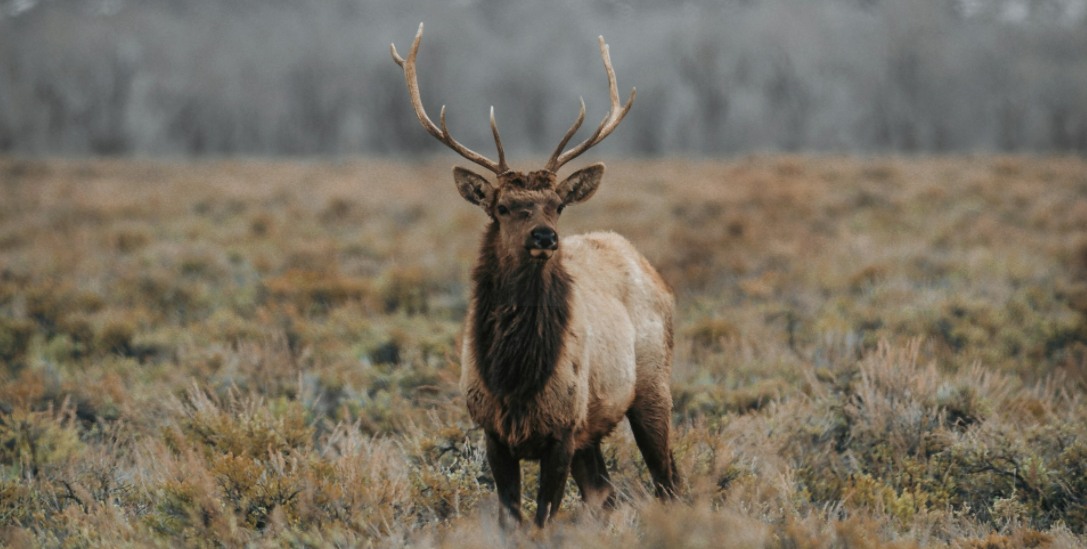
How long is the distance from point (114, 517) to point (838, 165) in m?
17.3

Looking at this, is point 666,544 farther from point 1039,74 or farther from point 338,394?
point 1039,74

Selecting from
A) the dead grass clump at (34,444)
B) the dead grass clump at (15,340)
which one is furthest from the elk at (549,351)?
the dead grass clump at (15,340)

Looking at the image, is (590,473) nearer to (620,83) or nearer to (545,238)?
(545,238)

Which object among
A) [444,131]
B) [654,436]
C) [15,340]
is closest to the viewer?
[444,131]

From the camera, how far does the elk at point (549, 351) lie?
388 centimetres

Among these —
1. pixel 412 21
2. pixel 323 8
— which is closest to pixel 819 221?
pixel 412 21

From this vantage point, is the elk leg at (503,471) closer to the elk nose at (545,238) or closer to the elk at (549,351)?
the elk at (549,351)

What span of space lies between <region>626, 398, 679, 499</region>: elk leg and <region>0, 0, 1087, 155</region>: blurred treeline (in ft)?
117

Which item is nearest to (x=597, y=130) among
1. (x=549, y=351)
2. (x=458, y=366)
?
(x=549, y=351)

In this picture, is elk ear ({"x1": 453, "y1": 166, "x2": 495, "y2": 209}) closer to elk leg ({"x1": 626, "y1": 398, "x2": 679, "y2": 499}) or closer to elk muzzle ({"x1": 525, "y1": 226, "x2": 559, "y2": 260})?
elk muzzle ({"x1": 525, "y1": 226, "x2": 559, "y2": 260})

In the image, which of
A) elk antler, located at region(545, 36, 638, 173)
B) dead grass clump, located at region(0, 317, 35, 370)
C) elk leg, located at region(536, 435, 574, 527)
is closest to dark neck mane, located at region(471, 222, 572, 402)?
elk leg, located at region(536, 435, 574, 527)

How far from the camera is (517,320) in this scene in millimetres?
4004

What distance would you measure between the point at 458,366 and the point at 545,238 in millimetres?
2678

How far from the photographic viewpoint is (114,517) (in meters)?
4.05
